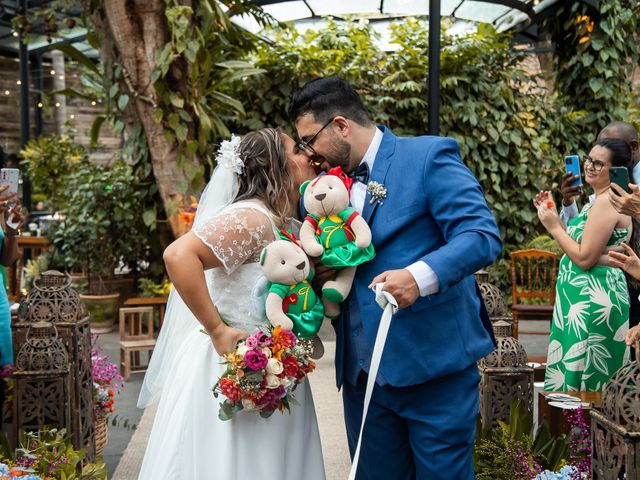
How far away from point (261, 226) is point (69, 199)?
7.21 metres

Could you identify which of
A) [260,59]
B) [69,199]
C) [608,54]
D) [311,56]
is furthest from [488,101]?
[69,199]

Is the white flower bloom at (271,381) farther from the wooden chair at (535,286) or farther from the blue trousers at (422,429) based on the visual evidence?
the wooden chair at (535,286)

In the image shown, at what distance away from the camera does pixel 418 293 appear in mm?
1963

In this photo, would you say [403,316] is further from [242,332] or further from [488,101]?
[488,101]

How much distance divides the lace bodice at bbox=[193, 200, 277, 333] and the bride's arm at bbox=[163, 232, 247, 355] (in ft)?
0.11

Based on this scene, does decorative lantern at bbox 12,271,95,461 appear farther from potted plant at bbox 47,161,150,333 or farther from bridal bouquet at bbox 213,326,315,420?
potted plant at bbox 47,161,150,333

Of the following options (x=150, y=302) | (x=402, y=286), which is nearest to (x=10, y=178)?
(x=402, y=286)

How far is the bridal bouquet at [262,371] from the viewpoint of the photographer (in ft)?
7.34

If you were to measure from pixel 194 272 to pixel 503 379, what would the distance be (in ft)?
5.36

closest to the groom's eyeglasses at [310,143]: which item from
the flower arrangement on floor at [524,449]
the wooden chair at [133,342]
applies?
the flower arrangement on floor at [524,449]

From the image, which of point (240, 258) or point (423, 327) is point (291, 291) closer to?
point (240, 258)

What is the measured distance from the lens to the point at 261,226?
239 cm

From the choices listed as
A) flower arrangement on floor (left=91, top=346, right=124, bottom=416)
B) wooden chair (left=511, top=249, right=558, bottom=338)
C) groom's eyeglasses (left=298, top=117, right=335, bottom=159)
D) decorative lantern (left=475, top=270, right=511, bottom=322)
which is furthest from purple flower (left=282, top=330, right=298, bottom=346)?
wooden chair (left=511, top=249, right=558, bottom=338)

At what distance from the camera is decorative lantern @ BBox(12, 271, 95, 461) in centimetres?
317
